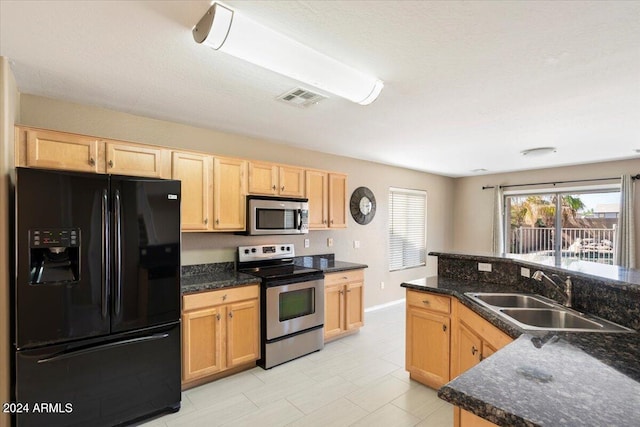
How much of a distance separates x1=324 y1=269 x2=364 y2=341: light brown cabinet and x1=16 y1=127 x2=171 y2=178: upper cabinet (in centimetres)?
219

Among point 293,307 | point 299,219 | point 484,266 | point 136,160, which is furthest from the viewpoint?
point 299,219

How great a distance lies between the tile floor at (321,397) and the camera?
7.50ft

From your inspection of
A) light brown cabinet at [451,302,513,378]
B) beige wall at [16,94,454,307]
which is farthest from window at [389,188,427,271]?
light brown cabinet at [451,302,513,378]

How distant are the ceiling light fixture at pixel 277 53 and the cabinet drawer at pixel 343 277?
7.25ft

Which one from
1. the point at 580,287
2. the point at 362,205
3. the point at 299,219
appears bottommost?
→ the point at 580,287

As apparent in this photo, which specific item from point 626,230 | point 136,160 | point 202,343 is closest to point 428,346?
point 202,343

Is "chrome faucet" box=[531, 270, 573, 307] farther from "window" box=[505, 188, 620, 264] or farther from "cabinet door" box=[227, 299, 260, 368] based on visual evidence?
"window" box=[505, 188, 620, 264]

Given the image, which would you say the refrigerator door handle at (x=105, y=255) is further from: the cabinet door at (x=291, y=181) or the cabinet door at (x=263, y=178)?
the cabinet door at (x=291, y=181)

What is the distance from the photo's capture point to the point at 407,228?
582 centimetres

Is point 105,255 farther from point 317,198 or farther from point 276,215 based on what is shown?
point 317,198

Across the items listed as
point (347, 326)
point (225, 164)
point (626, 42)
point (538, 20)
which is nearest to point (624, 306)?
point (626, 42)

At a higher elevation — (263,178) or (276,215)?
(263,178)

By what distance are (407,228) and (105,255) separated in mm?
4891

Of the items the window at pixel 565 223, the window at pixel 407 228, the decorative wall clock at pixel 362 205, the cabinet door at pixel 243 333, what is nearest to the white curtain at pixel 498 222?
the window at pixel 565 223
